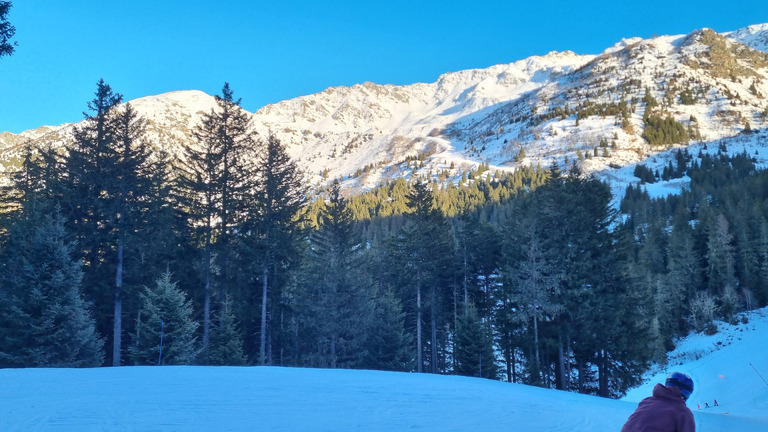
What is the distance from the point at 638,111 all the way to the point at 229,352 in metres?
208

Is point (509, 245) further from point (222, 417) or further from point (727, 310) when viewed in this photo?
point (727, 310)

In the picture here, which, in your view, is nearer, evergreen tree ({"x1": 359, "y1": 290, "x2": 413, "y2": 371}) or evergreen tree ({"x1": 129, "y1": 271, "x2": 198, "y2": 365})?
evergreen tree ({"x1": 129, "y1": 271, "x2": 198, "y2": 365})

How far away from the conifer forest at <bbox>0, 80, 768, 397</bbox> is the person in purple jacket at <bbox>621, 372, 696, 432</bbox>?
17335 mm

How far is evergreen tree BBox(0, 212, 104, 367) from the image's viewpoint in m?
15.1

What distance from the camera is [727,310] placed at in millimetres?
42312

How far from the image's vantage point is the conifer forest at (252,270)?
1717cm

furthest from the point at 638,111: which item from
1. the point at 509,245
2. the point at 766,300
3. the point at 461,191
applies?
the point at 509,245

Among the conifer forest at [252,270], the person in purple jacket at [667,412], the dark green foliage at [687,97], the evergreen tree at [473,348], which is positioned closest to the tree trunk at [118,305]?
the conifer forest at [252,270]

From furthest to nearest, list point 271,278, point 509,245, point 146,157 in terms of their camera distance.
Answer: point 509,245 < point 271,278 < point 146,157

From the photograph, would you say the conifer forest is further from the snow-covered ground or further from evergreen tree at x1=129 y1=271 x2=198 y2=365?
the snow-covered ground

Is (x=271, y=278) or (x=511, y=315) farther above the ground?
(x=271, y=278)

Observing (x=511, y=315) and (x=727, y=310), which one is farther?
(x=727, y=310)

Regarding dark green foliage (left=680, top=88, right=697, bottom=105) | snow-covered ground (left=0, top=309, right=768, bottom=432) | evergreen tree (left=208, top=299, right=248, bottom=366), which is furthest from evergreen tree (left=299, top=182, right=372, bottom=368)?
dark green foliage (left=680, top=88, right=697, bottom=105)

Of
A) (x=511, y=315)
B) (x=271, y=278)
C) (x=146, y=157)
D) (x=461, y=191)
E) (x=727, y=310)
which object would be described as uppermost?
(x=461, y=191)
